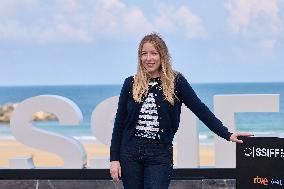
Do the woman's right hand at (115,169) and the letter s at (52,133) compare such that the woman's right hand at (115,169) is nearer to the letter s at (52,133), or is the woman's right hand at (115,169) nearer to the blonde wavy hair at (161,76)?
the blonde wavy hair at (161,76)

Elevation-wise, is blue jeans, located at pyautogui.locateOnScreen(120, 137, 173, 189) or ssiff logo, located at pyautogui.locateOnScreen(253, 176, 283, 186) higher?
blue jeans, located at pyautogui.locateOnScreen(120, 137, 173, 189)

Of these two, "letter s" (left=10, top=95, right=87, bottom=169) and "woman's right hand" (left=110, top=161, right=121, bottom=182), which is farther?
"letter s" (left=10, top=95, right=87, bottom=169)

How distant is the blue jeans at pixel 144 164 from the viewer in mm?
3723

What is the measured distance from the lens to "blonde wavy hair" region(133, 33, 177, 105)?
3.78 metres

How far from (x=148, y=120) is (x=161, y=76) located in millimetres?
247

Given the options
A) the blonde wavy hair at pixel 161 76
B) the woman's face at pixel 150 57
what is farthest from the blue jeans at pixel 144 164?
the woman's face at pixel 150 57

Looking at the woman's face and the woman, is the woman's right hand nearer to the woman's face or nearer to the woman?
the woman

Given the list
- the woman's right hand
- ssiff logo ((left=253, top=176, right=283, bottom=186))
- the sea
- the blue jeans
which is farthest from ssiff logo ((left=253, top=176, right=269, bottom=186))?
the sea

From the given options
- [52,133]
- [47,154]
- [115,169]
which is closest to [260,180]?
[115,169]

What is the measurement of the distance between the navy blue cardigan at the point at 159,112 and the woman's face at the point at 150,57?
0.40 ft

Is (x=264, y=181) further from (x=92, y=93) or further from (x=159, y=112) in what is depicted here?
(x=92, y=93)

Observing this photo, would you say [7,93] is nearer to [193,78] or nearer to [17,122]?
[193,78]

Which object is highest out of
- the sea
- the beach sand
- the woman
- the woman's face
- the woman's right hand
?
the sea

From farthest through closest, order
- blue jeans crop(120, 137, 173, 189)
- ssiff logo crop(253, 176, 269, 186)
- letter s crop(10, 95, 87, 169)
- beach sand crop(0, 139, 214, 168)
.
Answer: beach sand crop(0, 139, 214, 168)
letter s crop(10, 95, 87, 169)
ssiff logo crop(253, 176, 269, 186)
blue jeans crop(120, 137, 173, 189)
